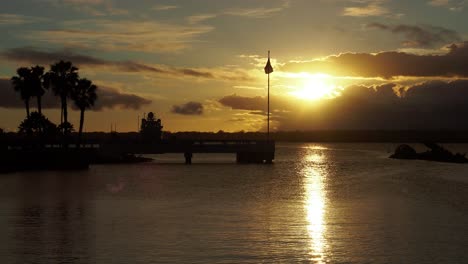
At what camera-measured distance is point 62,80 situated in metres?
107

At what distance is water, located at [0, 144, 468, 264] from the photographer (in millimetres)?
28188

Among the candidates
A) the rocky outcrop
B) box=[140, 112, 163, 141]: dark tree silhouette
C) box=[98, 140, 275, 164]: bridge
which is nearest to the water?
box=[98, 140, 275, 164]: bridge

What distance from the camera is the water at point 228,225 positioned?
28188 mm

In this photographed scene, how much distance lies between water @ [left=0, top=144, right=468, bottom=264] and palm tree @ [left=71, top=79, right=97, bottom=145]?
41747 millimetres

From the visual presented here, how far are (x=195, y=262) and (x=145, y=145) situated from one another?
99646 mm

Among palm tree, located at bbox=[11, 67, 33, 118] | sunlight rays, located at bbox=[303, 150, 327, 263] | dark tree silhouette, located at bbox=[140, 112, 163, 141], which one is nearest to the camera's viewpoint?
sunlight rays, located at bbox=[303, 150, 327, 263]

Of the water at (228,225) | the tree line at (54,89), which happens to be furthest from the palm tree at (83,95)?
the water at (228,225)

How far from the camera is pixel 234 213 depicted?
44.5 m

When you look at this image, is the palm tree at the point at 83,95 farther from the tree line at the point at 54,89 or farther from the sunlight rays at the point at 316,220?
the sunlight rays at the point at 316,220

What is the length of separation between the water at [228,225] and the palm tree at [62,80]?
39.7 metres

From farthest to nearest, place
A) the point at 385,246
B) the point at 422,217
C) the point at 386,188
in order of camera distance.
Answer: the point at 386,188 < the point at 422,217 < the point at 385,246

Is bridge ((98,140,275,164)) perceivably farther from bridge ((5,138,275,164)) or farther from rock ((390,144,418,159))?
rock ((390,144,418,159))

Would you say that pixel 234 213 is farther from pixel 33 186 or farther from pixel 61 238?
pixel 33 186

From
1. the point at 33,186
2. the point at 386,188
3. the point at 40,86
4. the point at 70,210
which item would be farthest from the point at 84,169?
the point at 70,210
